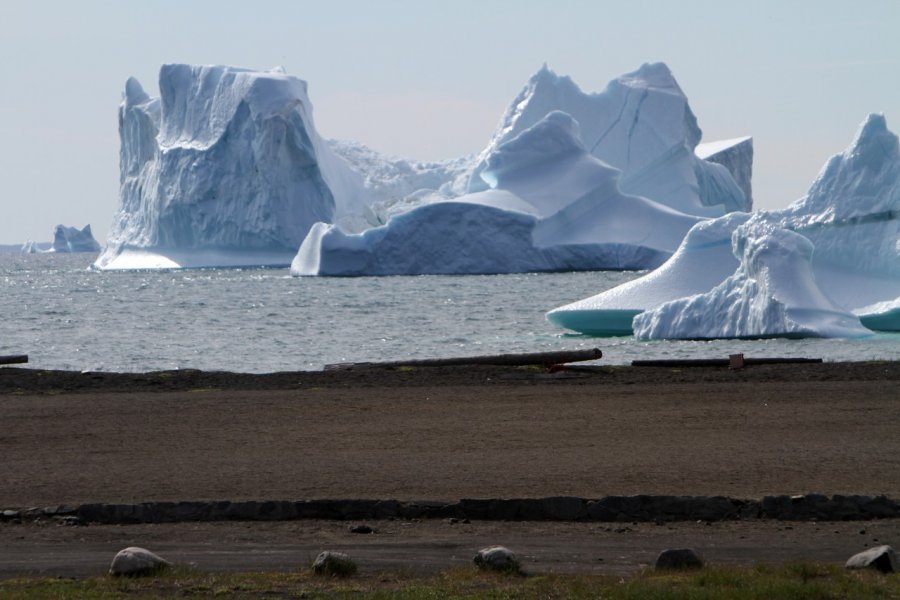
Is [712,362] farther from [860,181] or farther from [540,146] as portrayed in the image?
[540,146]

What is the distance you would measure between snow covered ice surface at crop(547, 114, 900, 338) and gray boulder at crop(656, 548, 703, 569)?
13.1m

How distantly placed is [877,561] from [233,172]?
4256 centimetres

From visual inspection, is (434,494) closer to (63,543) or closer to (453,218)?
(63,543)

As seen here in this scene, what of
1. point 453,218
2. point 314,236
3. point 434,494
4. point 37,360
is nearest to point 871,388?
point 434,494

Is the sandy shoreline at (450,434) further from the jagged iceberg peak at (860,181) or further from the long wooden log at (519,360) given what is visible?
the jagged iceberg peak at (860,181)

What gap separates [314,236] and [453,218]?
4951 millimetres

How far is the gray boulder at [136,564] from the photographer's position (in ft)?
15.7

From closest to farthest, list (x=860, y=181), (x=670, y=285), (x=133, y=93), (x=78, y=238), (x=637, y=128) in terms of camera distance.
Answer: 1. (x=860, y=181)
2. (x=670, y=285)
3. (x=637, y=128)
4. (x=133, y=93)
5. (x=78, y=238)

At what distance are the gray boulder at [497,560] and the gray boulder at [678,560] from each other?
20.0 inches

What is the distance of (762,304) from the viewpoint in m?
17.7

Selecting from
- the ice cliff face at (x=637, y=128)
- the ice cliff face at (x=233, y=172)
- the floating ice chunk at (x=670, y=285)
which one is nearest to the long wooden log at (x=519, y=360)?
the floating ice chunk at (x=670, y=285)

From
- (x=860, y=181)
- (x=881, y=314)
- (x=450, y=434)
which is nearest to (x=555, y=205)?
(x=860, y=181)

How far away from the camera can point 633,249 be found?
39.7 meters

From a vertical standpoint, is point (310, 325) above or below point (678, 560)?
below
